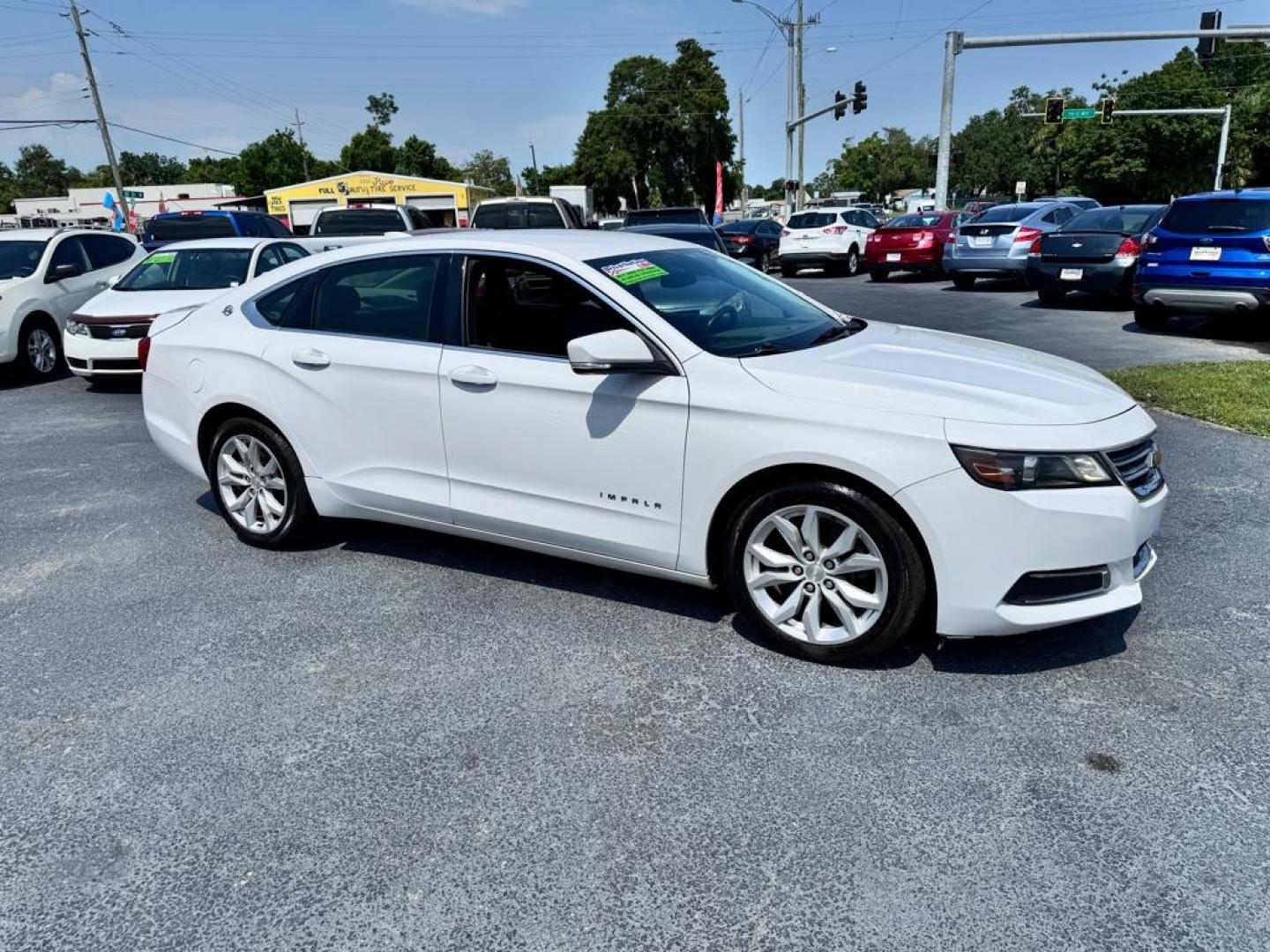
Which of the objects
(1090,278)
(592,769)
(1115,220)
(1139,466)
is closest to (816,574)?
(592,769)

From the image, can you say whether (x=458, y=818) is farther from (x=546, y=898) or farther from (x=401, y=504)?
(x=401, y=504)

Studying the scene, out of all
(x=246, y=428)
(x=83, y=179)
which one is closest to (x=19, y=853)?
(x=246, y=428)

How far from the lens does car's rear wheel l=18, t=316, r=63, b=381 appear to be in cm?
1045

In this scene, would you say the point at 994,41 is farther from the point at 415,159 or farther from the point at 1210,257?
the point at 415,159

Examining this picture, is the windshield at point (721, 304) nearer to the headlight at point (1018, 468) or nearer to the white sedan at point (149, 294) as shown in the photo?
the headlight at point (1018, 468)

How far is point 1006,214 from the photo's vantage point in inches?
701

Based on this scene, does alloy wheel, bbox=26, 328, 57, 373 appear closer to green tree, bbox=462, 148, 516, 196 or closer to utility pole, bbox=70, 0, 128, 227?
utility pole, bbox=70, 0, 128, 227

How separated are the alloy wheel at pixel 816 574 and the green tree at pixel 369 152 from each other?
84.1 metres

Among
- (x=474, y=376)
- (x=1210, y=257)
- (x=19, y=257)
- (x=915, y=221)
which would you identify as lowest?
(x=1210, y=257)

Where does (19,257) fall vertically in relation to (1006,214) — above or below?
above

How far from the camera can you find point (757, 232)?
88.0 feet

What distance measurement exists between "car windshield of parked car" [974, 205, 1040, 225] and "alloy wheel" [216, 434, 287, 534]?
1552 centimetres

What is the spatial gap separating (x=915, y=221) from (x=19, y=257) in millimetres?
16683

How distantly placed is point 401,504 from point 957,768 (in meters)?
2.73
